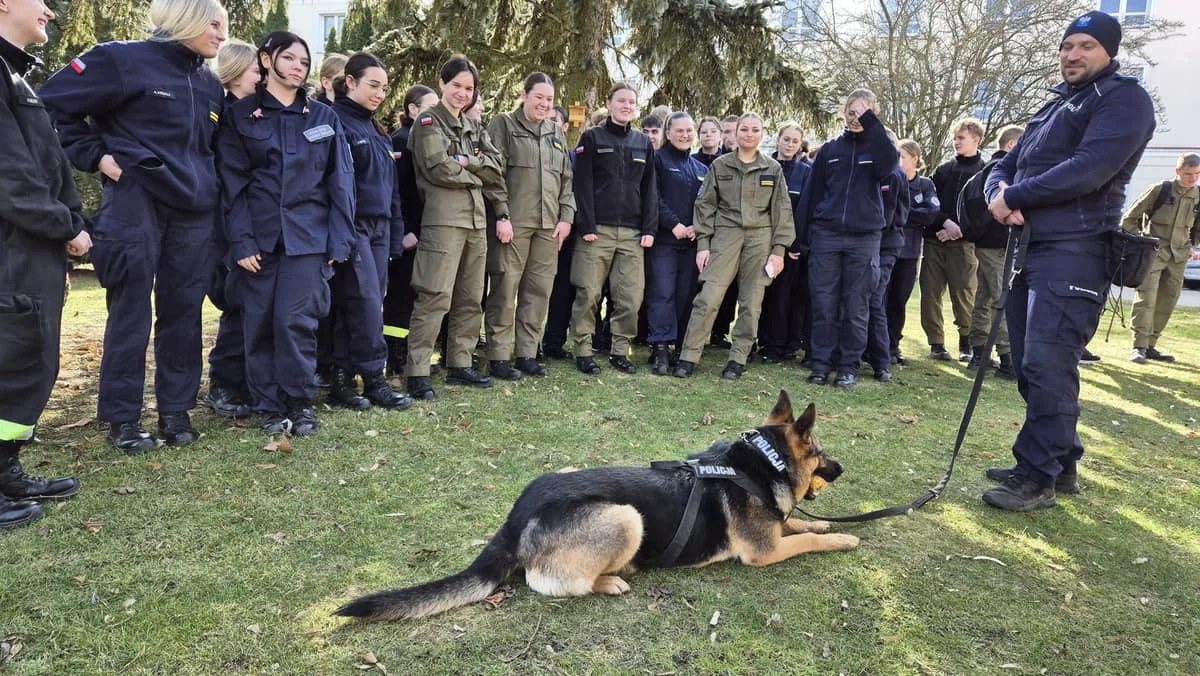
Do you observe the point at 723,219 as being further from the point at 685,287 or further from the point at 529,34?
the point at 529,34

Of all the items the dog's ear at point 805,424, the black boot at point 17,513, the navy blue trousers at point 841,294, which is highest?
the navy blue trousers at point 841,294

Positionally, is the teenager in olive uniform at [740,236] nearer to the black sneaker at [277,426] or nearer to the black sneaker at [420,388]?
the black sneaker at [420,388]

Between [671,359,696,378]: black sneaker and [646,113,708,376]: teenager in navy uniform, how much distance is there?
0.12m

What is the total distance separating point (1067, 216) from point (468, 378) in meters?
4.40

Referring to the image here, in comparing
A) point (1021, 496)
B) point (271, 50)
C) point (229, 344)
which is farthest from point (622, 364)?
point (271, 50)

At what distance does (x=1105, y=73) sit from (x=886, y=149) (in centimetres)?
259

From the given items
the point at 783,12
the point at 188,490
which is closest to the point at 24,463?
the point at 188,490

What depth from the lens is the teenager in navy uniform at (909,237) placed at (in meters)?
7.73

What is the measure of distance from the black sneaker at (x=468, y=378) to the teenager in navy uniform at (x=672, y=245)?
5.92 feet

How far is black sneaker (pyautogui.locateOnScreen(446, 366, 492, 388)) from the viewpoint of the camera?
5.97 metres

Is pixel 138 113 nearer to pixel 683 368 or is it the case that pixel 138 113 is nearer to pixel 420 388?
pixel 420 388

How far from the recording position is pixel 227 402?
490 cm

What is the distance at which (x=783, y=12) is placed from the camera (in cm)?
1338

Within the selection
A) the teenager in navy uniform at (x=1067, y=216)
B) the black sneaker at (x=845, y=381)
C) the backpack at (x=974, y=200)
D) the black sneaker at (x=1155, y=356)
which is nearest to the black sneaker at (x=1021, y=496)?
the teenager in navy uniform at (x=1067, y=216)
